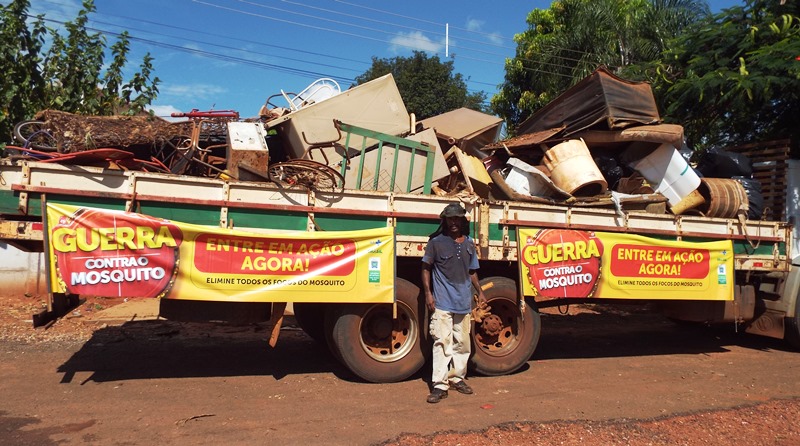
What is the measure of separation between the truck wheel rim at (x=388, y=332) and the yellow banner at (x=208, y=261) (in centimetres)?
33

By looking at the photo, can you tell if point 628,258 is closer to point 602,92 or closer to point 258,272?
point 602,92

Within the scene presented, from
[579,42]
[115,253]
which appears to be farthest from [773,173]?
[115,253]

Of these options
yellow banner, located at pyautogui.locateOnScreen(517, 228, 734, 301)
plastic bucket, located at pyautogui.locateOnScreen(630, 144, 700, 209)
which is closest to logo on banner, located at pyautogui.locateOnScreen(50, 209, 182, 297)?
yellow banner, located at pyautogui.locateOnScreen(517, 228, 734, 301)

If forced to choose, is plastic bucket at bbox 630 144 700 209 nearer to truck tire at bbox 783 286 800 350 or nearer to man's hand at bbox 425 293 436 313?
truck tire at bbox 783 286 800 350

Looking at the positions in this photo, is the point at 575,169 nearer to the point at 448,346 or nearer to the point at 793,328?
the point at 448,346

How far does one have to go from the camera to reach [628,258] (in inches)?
240

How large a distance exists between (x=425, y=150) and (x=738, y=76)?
511 centimetres

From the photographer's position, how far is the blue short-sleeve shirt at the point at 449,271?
5.04 m

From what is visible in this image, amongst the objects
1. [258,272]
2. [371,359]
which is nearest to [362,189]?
[258,272]

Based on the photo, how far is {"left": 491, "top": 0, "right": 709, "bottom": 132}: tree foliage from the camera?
537 inches

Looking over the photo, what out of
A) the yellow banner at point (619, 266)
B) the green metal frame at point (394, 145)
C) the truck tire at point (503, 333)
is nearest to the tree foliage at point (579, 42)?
the yellow banner at point (619, 266)

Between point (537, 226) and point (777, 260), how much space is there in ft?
11.3

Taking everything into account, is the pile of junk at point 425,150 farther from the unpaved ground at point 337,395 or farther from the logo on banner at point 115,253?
the unpaved ground at point 337,395

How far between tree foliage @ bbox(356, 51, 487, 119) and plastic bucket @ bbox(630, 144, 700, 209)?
1666 cm
